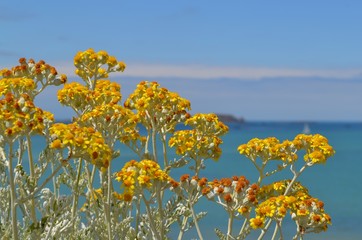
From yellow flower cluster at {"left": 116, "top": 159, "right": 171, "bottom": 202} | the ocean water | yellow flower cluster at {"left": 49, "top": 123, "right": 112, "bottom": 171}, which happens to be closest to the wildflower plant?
yellow flower cluster at {"left": 116, "top": 159, "right": 171, "bottom": 202}

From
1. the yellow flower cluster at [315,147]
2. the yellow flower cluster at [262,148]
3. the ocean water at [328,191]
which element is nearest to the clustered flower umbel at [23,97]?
the yellow flower cluster at [262,148]

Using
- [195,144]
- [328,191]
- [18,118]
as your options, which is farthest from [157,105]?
[328,191]

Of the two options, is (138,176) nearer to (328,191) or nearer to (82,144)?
(82,144)

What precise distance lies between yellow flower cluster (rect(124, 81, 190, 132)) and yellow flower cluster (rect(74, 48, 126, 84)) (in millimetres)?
604

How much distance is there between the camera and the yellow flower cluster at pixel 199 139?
560 centimetres

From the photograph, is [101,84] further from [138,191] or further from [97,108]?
[138,191]

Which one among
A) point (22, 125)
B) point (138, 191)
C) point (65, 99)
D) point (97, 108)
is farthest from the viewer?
point (65, 99)

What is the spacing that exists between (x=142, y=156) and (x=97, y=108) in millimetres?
545

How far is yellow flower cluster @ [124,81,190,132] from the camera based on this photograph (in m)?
5.45

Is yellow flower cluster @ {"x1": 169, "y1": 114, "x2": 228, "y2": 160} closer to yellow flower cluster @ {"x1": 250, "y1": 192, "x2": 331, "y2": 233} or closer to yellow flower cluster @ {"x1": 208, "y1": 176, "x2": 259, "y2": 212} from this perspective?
yellow flower cluster @ {"x1": 208, "y1": 176, "x2": 259, "y2": 212}

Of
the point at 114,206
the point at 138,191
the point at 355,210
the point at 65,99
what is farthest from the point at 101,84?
the point at 355,210

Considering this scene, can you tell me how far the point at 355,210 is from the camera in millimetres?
24156

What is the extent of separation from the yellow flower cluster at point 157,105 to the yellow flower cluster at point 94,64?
604mm

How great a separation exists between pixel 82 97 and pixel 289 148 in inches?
61.1
